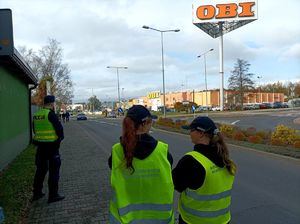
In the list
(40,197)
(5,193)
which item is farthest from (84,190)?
(5,193)

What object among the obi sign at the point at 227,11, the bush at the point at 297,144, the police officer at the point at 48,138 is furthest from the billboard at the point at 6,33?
the obi sign at the point at 227,11

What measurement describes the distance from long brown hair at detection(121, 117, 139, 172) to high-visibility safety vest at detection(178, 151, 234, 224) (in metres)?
0.45

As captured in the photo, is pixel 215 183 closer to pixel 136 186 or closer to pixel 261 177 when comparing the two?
pixel 136 186

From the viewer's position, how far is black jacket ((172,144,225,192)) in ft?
8.81

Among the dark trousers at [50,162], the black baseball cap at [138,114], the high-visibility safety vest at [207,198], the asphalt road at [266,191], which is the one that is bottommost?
the asphalt road at [266,191]

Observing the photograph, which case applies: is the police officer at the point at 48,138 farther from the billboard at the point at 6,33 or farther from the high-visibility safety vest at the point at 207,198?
the high-visibility safety vest at the point at 207,198

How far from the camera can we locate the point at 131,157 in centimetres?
260

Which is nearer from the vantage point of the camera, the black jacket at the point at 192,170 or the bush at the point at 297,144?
the black jacket at the point at 192,170

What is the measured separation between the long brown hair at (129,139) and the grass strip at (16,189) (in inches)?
135

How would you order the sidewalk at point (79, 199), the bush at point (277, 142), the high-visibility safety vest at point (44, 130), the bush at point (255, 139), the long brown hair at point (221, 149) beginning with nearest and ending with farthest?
1. the long brown hair at point (221, 149)
2. the sidewalk at point (79, 199)
3. the high-visibility safety vest at point (44, 130)
4. the bush at point (277, 142)
5. the bush at point (255, 139)

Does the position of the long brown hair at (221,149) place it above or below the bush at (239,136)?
above

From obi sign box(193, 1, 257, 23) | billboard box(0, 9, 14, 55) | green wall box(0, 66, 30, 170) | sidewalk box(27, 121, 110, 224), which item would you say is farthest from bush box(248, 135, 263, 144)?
obi sign box(193, 1, 257, 23)

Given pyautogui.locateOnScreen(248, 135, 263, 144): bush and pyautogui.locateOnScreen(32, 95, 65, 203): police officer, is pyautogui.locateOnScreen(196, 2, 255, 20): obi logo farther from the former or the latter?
pyautogui.locateOnScreen(32, 95, 65, 203): police officer

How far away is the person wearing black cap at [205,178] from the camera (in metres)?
2.71
